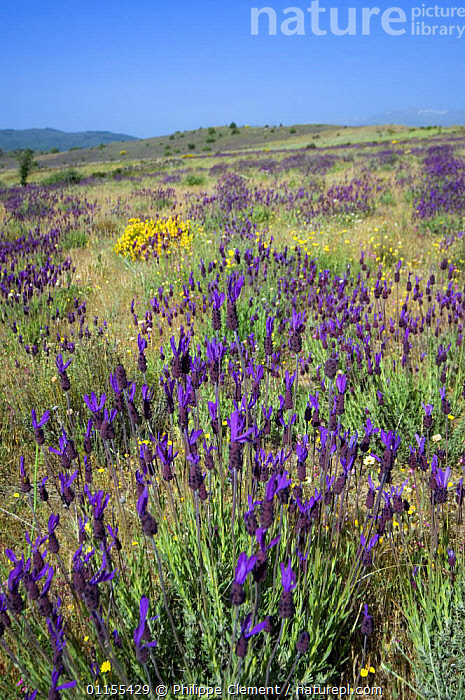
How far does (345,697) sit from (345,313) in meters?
2.46

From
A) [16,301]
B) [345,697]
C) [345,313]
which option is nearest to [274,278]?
[345,313]

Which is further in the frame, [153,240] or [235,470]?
[153,240]

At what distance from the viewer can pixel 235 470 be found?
1286 millimetres

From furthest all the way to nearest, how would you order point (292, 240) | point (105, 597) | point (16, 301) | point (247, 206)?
point (247, 206), point (292, 240), point (16, 301), point (105, 597)

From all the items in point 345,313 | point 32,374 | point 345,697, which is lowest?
point 345,697

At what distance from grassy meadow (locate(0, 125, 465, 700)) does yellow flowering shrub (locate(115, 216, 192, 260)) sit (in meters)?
0.05

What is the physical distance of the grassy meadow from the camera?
52.9 inches

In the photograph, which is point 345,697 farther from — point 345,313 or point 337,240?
point 337,240

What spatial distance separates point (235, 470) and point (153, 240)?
19.9ft

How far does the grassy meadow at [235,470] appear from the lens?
134 centimetres

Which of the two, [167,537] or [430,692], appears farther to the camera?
[167,537]

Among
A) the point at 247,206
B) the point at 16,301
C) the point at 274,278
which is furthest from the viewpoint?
the point at 247,206

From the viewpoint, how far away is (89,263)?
6875mm

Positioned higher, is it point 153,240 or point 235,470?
point 153,240
